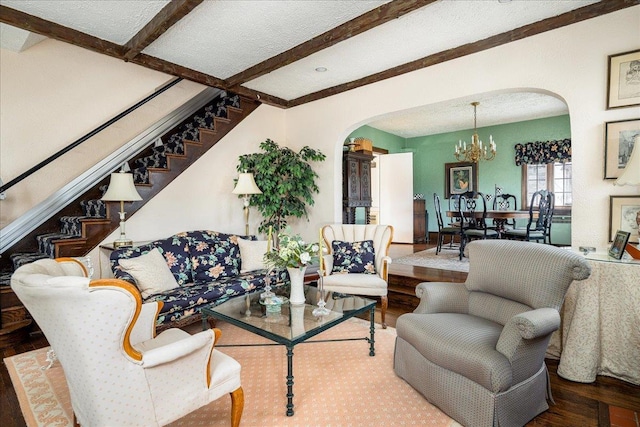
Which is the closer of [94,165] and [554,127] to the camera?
[94,165]

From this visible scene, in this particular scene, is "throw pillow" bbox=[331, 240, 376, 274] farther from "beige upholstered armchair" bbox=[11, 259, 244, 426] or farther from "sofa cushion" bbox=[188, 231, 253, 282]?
"beige upholstered armchair" bbox=[11, 259, 244, 426]

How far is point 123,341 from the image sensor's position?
54.2 inches

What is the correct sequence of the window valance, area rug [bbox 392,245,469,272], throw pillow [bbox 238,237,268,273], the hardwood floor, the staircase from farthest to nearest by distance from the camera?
1. the window valance
2. area rug [bbox 392,245,469,272]
3. throw pillow [bbox 238,237,268,273]
4. the staircase
5. the hardwood floor

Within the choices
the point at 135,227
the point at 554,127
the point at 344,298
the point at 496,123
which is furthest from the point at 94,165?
the point at 554,127

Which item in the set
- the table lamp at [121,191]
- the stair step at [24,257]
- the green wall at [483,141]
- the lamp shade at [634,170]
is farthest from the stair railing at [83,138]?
the lamp shade at [634,170]

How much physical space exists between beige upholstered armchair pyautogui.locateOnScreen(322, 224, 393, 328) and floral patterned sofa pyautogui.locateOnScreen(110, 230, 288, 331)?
60cm

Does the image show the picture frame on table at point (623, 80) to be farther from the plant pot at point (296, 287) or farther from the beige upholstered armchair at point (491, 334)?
the plant pot at point (296, 287)

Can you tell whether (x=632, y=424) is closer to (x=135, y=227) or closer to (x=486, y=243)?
(x=486, y=243)

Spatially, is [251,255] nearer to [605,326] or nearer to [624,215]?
[605,326]

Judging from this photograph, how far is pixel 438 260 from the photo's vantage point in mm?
5301

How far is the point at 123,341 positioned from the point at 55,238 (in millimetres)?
2655

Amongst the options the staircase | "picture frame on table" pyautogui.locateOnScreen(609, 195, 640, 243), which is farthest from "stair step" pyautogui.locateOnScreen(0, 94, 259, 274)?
"picture frame on table" pyautogui.locateOnScreen(609, 195, 640, 243)

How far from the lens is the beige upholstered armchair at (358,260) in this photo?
3.38 metres

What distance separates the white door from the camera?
7.40 metres
